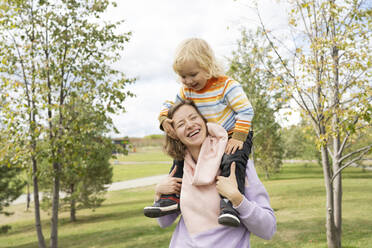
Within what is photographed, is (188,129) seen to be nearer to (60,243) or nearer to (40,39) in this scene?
(40,39)

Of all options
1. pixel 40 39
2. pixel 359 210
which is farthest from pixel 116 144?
pixel 359 210

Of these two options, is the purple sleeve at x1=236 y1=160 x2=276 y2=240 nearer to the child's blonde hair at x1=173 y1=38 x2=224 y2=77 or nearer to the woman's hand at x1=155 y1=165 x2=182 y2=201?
the woman's hand at x1=155 y1=165 x2=182 y2=201

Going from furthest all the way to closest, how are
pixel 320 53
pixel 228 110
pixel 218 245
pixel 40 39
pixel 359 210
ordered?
pixel 359 210 < pixel 40 39 < pixel 320 53 < pixel 228 110 < pixel 218 245

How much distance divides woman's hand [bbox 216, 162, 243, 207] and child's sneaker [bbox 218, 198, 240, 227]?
3cm

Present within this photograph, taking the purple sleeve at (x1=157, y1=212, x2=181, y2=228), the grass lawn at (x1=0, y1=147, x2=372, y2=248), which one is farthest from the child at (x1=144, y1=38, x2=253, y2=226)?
the grass lawn at (x1=0, y1=147, x2=372, y2=248)

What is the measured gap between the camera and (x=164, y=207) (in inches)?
76.1

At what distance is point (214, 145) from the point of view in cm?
194

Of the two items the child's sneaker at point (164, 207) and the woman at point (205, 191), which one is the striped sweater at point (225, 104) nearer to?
the woman at point (205, 191)

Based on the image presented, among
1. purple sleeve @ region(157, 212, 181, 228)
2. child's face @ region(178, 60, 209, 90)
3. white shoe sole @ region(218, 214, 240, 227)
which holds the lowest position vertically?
purple sleeve @ region(157, 212, 181, 228)

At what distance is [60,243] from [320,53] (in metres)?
13.4

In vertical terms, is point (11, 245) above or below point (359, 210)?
below

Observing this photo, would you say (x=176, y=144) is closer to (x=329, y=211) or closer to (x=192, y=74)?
(x=192, y=74)

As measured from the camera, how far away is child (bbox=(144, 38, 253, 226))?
1864 millimetres

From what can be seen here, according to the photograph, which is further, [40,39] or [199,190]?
[40,39]
